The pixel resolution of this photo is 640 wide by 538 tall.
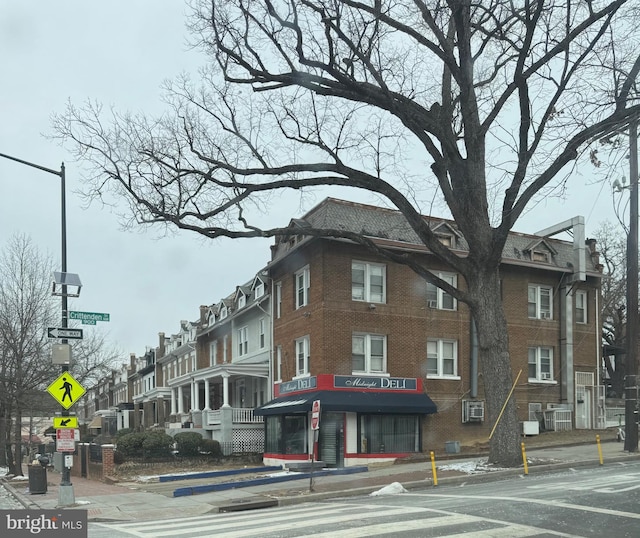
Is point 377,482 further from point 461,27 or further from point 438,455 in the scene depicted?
point 461,27

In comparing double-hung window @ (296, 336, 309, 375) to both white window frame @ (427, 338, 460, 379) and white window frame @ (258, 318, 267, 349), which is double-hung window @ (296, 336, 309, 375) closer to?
white window frame @ (258, 318, 267, 349)

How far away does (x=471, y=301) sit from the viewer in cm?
1898

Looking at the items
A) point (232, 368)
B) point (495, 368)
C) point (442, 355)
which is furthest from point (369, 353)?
point (495, 368)

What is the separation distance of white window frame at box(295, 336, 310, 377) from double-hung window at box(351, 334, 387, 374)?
187 centimetres

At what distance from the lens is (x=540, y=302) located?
30.6 metres

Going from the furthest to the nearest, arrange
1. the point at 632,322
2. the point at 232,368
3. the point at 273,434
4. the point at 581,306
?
the point at 581,306
the point at 232,368
the point at 273,434
the point at 632,322

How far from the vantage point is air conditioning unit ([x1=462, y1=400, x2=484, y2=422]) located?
27391 mm

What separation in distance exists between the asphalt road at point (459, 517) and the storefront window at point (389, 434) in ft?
33.8

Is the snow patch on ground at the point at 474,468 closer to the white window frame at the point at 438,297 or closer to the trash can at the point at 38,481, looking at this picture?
the white window frame at the point at 438,297

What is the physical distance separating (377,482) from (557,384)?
610 inches

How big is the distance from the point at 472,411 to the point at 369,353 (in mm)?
4972

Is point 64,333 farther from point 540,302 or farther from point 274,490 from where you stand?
point 540,302

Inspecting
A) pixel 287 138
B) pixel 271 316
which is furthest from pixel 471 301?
pixel 271 316

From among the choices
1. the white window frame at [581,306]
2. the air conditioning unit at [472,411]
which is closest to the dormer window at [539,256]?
the white window frame at [581,306]
